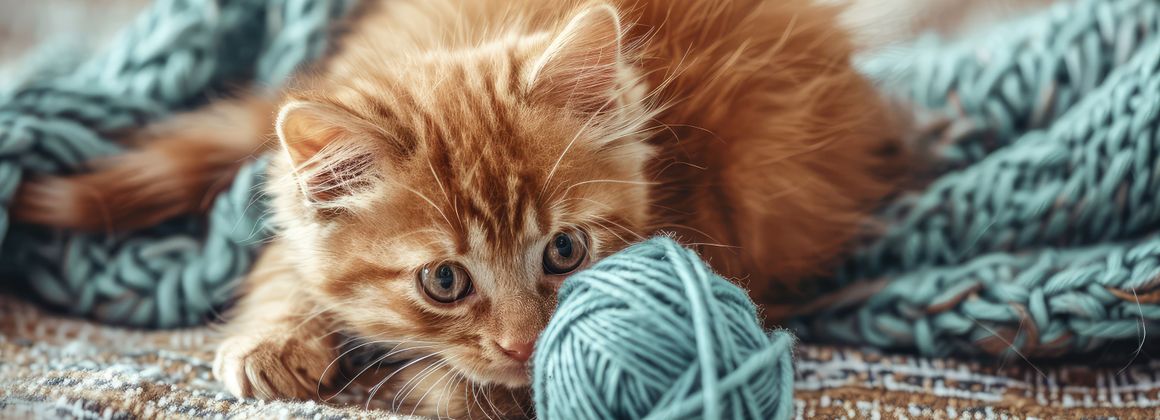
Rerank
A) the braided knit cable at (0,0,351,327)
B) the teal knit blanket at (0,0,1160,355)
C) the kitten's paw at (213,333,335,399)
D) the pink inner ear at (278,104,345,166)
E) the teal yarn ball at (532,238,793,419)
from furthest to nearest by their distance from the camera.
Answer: the braided knit cable at (0,0,351,327), the teal knit blanket at (0,0,1160,355), the kitten's paw at (213,333,335,399), the pink inner ear at (278,104,345,166), the teal yarn ball at (532,238,793,419)

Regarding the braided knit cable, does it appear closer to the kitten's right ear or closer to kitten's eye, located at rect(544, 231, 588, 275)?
the kitten's right ear

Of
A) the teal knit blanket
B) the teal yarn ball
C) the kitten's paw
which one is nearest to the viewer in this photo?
the teal yarn ball

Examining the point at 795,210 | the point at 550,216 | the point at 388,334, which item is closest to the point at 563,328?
the point at 550,216

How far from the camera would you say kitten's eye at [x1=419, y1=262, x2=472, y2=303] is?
107 cm

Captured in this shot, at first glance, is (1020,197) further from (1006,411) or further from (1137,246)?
(1006,411)

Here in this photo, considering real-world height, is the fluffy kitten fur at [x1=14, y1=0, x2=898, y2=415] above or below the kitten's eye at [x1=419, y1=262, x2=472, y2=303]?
above

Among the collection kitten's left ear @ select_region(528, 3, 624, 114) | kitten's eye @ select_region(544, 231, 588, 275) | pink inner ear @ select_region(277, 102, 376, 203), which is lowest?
kitten's eye @ select_region(544, 231, 588, 275)

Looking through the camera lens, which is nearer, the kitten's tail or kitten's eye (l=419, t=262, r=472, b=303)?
kitten's eye (l=419, t=262, r=472, b=303)

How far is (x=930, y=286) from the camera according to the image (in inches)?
51.9

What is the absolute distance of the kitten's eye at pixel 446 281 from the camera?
3.51 ft

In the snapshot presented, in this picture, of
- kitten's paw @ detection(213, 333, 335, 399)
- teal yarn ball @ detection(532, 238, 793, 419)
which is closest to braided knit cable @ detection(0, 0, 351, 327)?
kitten's paw @ detection(213, 333, 335, 399)

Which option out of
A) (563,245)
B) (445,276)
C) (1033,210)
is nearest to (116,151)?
(445,276)

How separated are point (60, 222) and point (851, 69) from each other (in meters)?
1.37

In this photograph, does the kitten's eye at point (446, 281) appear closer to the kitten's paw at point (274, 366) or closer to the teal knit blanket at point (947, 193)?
the kitten's paw at point (274, 366)
